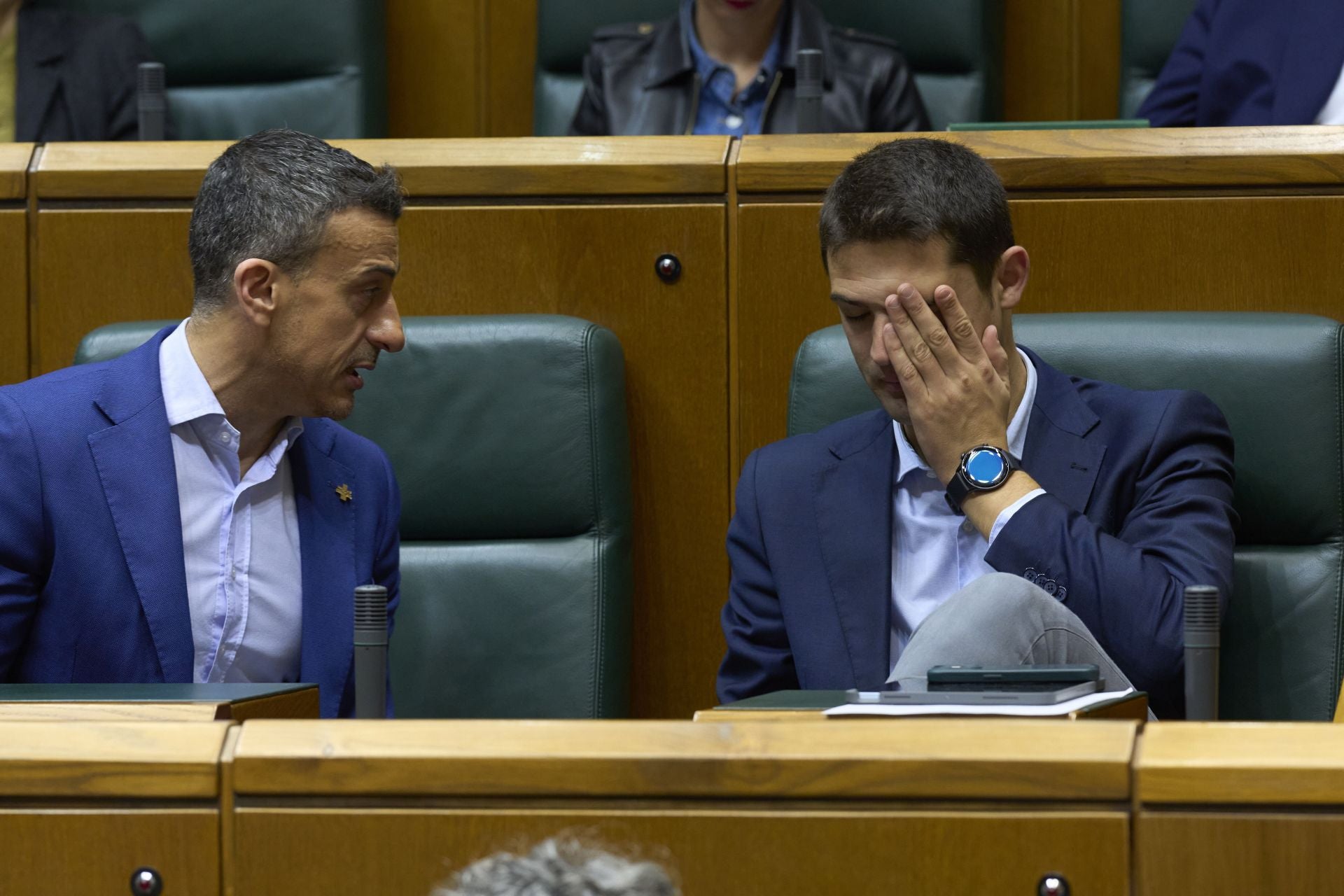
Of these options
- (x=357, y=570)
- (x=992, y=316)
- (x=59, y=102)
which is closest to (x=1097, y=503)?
(x=992, y=316)

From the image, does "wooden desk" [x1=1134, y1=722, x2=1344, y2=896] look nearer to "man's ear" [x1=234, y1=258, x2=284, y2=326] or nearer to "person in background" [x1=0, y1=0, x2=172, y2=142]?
"man's ear" [x1=234, y1=258, x2=284, y2=326]

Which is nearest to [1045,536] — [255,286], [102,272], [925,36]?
[255,286]

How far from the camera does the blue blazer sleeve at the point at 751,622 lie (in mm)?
1363

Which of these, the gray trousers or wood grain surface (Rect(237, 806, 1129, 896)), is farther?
the gray trousers

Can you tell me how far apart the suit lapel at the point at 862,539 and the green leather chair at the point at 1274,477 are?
0.62 feet

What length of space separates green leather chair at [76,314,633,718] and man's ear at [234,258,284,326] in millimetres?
151

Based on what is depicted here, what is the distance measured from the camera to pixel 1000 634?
105 cm

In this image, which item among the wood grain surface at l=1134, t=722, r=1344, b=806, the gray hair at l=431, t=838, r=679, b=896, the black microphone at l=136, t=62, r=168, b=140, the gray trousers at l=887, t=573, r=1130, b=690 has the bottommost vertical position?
the gray trousers at l=887, t=573, r=1130, b=690

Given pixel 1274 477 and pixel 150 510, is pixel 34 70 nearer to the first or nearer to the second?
pixel 150 510

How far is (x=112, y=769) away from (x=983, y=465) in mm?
723

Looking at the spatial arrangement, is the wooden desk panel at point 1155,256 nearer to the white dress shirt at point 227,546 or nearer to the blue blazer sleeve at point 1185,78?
the white dress shirt at point 227,546

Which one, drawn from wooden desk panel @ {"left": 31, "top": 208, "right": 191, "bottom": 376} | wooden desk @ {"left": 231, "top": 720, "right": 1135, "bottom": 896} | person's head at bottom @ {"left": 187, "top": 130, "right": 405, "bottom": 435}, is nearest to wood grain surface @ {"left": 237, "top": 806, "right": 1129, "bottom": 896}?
wooden desk @ {"left": 231, "top": 720, "right": 1135, "bottom": 896}

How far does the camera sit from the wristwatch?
132 cm

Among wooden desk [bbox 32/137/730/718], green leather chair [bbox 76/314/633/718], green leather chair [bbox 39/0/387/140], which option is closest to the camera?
green leather chair [bbox 76/314/633/718]
